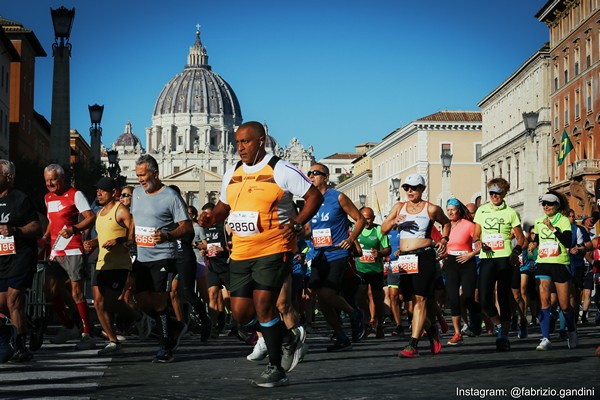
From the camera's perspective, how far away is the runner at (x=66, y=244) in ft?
41.0

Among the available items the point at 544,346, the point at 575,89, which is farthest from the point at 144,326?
the point at 575,89

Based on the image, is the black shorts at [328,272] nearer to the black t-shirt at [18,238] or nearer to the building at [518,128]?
the black t-shirt at [18,238]

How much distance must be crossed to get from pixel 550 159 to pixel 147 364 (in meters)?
58.9

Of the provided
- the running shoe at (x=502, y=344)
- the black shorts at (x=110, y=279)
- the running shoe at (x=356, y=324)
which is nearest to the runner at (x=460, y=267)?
the running shoe at (x=356, y=324)

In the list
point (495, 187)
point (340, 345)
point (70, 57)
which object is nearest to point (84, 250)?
point (340, 345)

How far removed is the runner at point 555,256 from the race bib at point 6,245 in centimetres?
517

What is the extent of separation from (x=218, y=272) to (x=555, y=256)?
14.7ft

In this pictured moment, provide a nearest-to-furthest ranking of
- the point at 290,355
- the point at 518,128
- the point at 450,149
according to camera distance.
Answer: the point at 290,355, the point at 518,128, the point at 450,149

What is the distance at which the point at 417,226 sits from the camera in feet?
39.1

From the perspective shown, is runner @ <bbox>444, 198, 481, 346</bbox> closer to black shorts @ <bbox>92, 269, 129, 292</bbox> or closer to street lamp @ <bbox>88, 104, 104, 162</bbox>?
black shorts @ <bbox>92, 269, 129, 292</bbox>

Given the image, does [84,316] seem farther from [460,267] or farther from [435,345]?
[460,267]

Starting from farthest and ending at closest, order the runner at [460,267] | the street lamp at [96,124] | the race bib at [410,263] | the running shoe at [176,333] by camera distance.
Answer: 1. the street lamp at [96,124]
2. the runner at [460,267]
3. the race bib at [410,263]
4. the running shoe at [176,333]

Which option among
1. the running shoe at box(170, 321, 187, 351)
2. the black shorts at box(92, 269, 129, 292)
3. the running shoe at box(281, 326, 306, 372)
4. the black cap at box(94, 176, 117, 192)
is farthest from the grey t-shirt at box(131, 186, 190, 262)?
the running shoe at box(281, 326, 306, 372)

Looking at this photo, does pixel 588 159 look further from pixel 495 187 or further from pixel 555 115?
pixel 495 187
